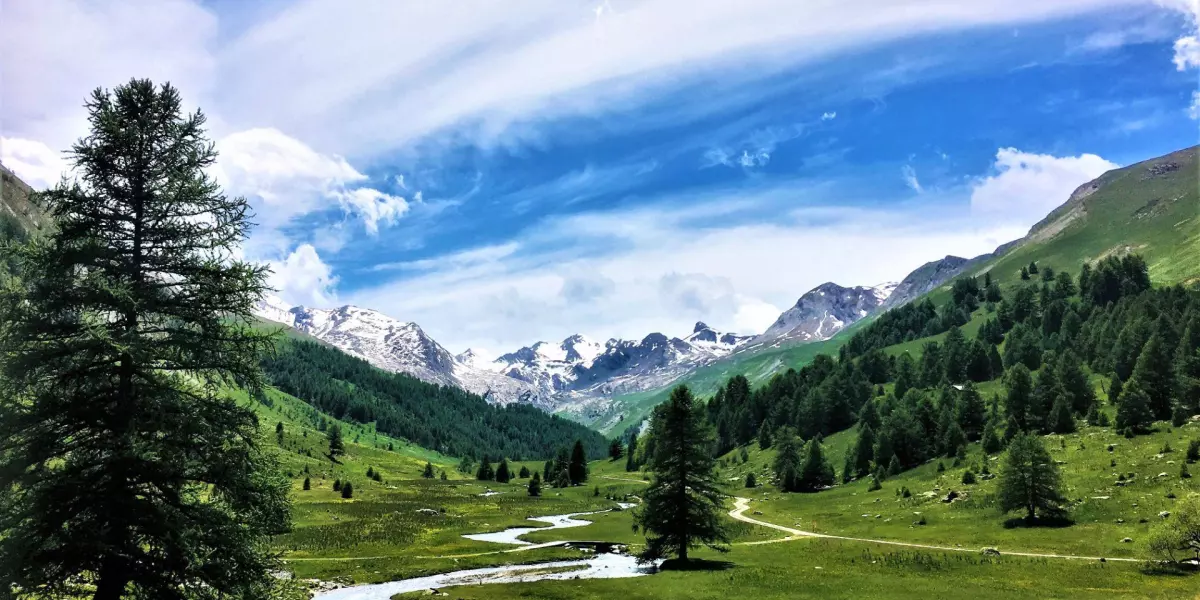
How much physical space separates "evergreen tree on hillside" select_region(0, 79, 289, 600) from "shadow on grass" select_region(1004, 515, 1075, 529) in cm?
7253

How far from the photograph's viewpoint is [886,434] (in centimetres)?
11744

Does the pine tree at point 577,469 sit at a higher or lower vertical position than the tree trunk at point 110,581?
lower

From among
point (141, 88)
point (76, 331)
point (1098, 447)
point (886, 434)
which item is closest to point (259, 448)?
point (76, 331)

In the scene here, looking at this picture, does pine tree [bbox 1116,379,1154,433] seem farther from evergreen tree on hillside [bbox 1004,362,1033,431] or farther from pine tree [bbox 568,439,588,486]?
pine tree [bbox 568,439,588,486]

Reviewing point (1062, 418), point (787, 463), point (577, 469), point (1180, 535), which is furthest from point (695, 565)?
point (577, 469)

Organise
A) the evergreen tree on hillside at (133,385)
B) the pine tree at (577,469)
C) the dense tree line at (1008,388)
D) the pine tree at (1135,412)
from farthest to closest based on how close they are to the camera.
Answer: the pine tree at (577,469) → the dense tree line at (1008,388) → the pine tree at (1135,412) → the evergreen tree on hillside at (133,385)

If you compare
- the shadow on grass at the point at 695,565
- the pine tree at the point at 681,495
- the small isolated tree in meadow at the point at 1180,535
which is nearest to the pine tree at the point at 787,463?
the pine tree at the point at 681,495

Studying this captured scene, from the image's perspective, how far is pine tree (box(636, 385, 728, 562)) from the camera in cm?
5706

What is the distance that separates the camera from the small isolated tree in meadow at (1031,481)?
65.9 meters

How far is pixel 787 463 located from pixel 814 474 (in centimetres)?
531

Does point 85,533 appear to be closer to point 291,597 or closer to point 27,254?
point 291,597

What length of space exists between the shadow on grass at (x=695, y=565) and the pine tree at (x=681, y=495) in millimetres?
851

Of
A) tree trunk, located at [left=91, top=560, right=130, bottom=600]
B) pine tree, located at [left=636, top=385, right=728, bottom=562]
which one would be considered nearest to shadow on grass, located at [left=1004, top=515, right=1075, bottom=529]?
pine tree, located at [left=636, top=385, right=728, bottom=562]

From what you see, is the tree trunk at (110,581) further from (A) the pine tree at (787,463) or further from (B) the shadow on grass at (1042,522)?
(A) the pine tree at (787,463)
